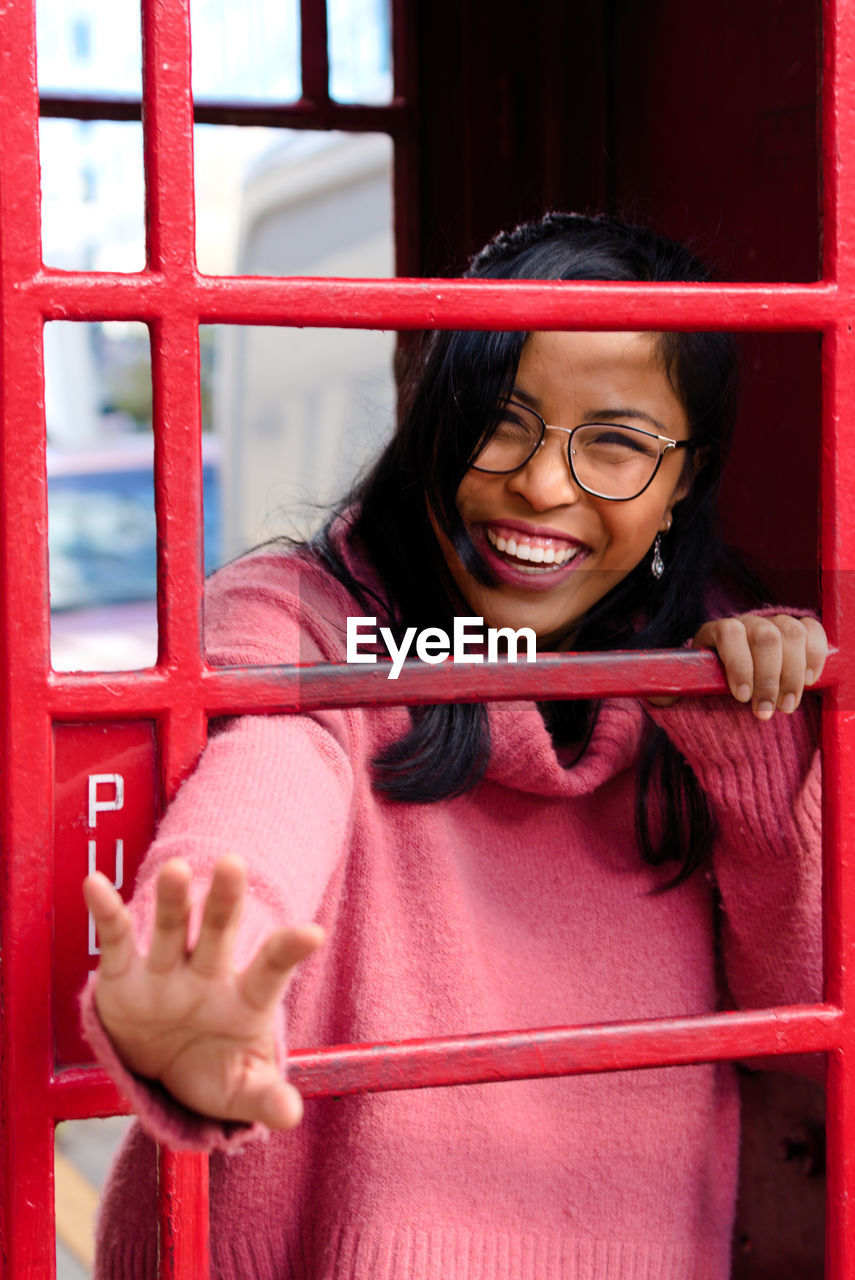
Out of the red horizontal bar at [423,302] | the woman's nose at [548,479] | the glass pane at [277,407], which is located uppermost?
the glass pane at [277,407]

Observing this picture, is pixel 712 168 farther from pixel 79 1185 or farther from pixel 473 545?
pixel 79 1185

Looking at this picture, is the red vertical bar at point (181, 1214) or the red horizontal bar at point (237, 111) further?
the red horizontal bar at point (237, 111)

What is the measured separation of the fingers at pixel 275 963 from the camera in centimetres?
76

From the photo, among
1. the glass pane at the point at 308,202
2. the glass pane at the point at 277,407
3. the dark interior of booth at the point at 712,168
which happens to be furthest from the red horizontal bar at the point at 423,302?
the glass pane at the point at 277,407

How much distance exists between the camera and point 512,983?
1463 millimetres

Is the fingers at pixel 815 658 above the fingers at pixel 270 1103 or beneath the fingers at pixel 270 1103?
above

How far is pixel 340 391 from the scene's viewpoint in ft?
19.2

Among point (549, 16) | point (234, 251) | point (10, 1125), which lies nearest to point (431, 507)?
point (10, 1125)

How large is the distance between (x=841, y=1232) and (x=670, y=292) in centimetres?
84

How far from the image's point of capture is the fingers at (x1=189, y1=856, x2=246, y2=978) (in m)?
0.77

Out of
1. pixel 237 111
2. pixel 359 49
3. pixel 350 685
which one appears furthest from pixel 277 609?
pixel 359 49

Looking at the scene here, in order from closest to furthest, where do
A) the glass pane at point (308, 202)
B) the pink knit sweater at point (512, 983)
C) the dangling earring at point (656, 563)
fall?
the pink knit sweater at point (512, 983)
the dangling earring at point (656, 563)
the glass pane at point (308, 202)

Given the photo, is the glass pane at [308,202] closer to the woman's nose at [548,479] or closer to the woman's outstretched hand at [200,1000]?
the woman's nose at [548,479]

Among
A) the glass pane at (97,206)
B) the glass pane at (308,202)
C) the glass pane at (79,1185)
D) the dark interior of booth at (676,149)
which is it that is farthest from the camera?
the glass pane at (97,206)
